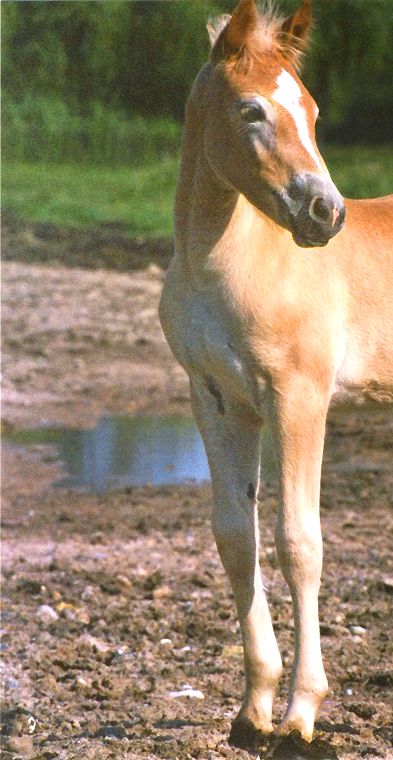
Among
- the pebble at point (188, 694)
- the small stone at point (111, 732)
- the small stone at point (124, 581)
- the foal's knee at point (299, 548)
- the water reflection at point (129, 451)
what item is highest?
the foal's knee at point (299, 548)

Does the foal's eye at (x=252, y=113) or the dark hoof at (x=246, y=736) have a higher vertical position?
the foal's eye at (x=252, y=113)

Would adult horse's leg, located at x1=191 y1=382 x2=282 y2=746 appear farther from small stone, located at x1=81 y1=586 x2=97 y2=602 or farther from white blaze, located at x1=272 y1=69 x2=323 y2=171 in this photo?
small stone, located at x1=81 y1=586 x2=97 y2=602

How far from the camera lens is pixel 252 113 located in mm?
4273

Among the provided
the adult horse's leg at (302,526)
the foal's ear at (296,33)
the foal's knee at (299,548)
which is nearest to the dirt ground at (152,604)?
the adult horse's leg at (302,526)

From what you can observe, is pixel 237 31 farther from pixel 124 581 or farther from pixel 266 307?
pixel 124 581

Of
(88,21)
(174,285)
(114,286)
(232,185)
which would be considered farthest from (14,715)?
(88,21)

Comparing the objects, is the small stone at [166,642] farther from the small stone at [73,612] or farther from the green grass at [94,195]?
the green grass at [94,195]

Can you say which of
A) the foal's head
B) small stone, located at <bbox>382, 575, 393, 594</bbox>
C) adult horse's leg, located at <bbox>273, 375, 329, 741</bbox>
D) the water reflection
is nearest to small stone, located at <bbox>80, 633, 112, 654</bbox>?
small stone, located at <bbox>382, 575, 393, 594</bbox>

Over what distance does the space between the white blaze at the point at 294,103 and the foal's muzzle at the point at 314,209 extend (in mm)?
117

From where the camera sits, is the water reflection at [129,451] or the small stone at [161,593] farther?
the water reflection at [129,451]

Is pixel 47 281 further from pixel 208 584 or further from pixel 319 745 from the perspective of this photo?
pixel 319 745

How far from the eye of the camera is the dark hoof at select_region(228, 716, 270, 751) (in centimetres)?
461

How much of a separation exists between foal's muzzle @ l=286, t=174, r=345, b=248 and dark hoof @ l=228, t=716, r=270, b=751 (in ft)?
5.76

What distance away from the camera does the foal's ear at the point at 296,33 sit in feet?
14.6
